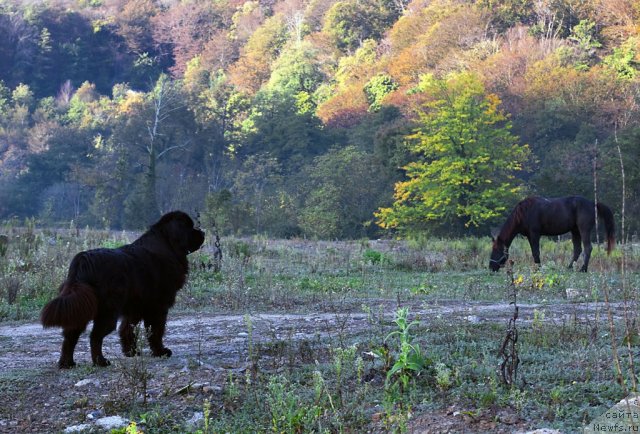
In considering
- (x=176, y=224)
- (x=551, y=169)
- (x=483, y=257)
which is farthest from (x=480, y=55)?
(x=176, y=224)

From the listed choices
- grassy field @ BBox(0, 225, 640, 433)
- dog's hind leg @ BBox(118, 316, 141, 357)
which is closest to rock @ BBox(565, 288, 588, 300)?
grassy field @ BBox(0, 225, 640, 433)

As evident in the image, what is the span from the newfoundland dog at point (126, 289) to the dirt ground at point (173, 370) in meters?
0.28

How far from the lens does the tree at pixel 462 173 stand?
4506cm

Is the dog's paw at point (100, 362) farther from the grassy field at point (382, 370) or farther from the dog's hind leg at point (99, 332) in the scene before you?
the grassy field at point (382, 370)

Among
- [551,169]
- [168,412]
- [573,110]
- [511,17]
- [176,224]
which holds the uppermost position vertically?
[511,17]

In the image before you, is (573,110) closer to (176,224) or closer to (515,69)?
(515,69)

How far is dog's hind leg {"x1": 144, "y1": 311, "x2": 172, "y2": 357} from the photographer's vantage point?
8.55 metres

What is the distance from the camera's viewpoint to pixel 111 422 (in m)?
6.61

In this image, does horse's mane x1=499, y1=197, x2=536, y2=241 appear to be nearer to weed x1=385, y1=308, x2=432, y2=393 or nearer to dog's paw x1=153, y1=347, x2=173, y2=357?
dog's paw x1=153, y1=347, x2=173, y2=357

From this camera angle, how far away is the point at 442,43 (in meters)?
82.2

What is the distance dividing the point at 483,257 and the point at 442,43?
203 feet

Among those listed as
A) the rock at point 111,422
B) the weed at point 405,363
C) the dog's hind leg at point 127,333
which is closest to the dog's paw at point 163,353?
the dog's hind leg at point 127,333

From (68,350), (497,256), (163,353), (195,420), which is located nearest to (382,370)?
(195,420)

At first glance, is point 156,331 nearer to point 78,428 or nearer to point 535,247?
point 78,428
